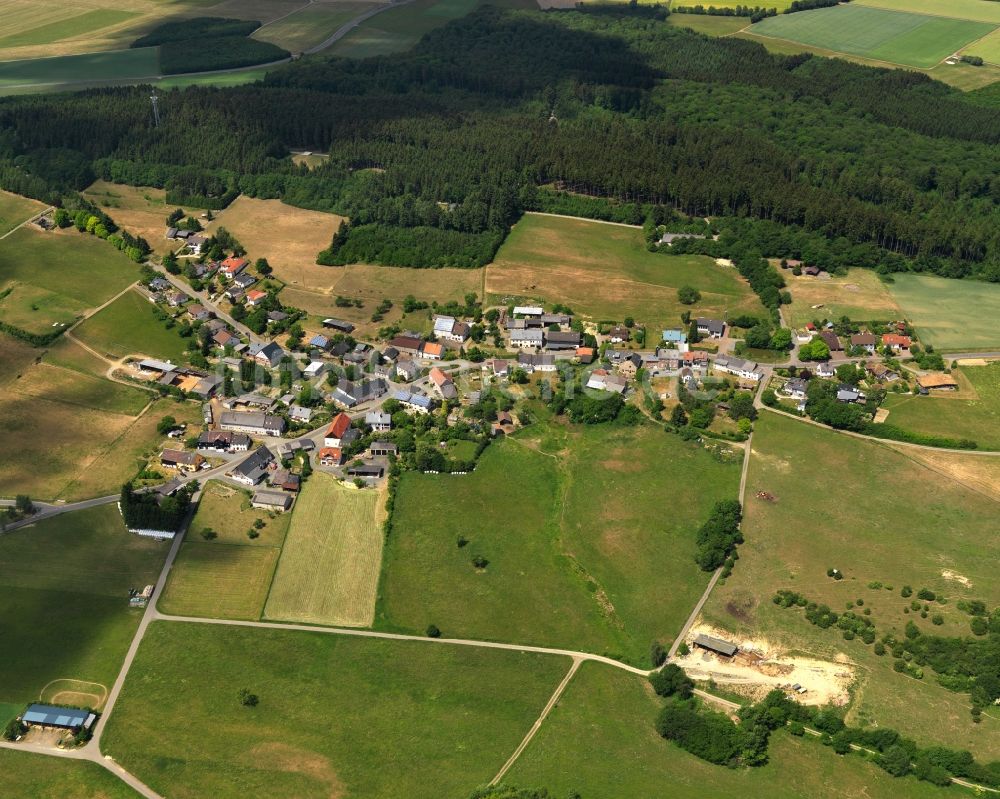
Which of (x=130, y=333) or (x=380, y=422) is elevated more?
(x=130, y=333)

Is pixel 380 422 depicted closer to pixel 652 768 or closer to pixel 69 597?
pixel 69 597

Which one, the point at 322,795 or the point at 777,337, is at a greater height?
the point at 777,337

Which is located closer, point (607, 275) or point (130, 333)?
point (130, 333)

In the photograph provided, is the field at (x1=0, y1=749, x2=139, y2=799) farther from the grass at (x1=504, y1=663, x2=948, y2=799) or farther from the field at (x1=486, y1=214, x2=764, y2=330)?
the field at (x1=486, y1=214, x2=764, y2=330)

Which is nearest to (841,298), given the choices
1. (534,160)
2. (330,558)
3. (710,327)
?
(710,327)

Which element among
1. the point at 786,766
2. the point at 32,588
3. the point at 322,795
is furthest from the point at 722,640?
the point at 32,588

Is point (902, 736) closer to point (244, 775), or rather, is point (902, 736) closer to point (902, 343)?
point (244, 775)
